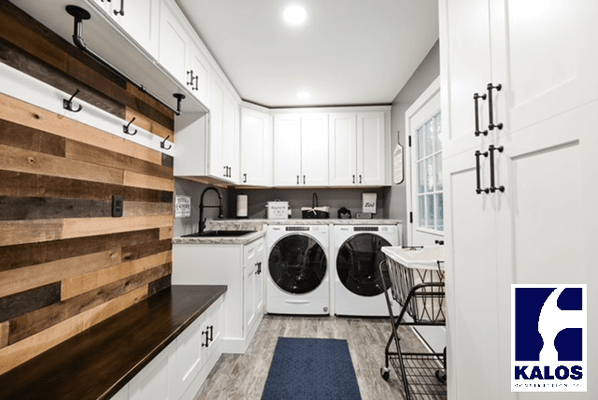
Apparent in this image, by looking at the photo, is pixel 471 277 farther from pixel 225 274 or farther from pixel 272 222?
pixel 272 222

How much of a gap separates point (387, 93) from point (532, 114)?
8.48 ft

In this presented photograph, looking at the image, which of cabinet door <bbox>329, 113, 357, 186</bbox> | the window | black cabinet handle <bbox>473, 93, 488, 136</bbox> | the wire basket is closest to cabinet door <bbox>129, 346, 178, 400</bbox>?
the wire basket

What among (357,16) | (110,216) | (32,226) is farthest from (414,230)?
(32,226)

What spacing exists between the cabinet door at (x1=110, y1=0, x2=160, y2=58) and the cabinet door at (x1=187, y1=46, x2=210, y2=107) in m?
0.42

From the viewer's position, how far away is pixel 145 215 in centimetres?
186

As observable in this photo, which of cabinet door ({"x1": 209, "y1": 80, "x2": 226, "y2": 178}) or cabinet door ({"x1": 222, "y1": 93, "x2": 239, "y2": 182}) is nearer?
cabinet door ({"x1": 209, "y1": 80, "x2": 226, "y2": 178})

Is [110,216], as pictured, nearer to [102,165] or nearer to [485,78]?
[102,165]

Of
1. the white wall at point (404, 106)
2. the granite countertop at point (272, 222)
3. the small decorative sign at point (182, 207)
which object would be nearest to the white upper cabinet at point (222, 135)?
the small decorative sign at point (182, 207)

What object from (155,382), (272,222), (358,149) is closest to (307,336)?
(272,222)

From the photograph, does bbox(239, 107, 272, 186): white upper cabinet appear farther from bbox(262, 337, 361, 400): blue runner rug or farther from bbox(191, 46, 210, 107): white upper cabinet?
bbox(262, 337, 361, 400): blue runner rug

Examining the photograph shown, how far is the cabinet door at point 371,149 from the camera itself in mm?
3354

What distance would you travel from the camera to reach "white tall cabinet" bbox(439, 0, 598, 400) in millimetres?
600

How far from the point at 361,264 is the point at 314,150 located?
55.8 inches

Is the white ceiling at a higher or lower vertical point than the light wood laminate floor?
higher
